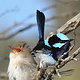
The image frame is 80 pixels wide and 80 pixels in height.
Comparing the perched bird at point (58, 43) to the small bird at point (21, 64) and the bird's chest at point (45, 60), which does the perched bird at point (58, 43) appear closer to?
the bird's chest at point (45, 60)

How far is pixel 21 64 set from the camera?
107 inches

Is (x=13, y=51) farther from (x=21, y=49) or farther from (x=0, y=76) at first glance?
(x=0, y=76)

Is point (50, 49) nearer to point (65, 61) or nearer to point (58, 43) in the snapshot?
point (58, 43)

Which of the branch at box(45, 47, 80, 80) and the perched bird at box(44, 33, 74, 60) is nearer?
the branch at box(45, 47, 80, 80)

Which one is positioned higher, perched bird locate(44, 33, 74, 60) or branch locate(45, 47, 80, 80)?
perched bird locate(44, 33, 74, 60)

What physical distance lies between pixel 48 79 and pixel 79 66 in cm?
268

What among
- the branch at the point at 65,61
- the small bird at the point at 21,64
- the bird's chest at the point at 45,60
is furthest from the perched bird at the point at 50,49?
the small bird at the point at 21,64

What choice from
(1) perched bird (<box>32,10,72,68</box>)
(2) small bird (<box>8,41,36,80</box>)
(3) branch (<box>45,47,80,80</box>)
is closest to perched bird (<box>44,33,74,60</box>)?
(1) perched bird (<box>32,10,72,68</box>)

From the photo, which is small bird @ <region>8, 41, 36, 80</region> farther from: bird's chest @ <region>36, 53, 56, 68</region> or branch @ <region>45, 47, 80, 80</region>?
branch @ <region>45, 47, 80, 80</region>

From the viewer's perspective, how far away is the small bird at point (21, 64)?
259 cm

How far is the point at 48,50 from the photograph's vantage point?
2.00 m

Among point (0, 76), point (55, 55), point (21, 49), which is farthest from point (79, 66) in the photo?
point (55, 55)

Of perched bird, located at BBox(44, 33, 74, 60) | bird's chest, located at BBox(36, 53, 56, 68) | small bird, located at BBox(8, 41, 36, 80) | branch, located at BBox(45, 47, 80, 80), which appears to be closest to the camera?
branch, located at BBox(45, 47, 80, 80)

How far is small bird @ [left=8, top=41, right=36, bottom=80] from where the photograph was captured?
2.59 m
